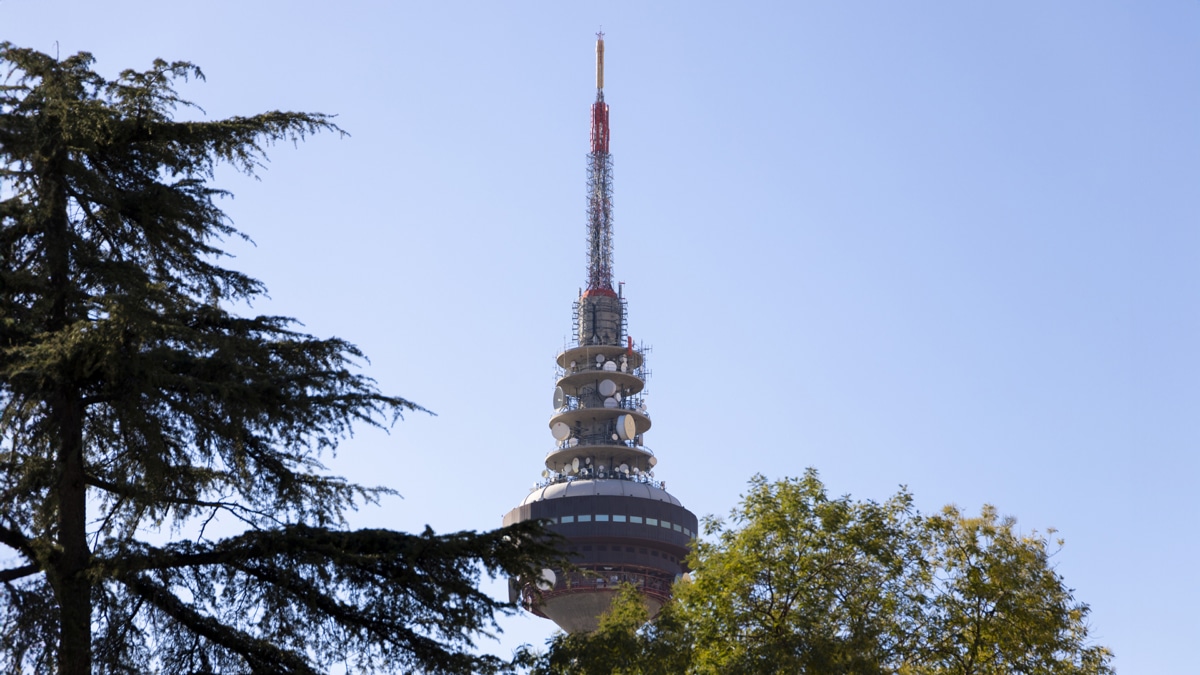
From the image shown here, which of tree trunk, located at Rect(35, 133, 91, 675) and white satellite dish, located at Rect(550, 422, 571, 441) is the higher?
white satellite dish, located at Rect(550, 422, 571, 441)

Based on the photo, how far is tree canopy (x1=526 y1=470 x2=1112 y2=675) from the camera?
36.4 meters

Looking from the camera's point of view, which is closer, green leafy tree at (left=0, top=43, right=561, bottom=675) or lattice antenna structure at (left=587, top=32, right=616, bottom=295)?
green leafy tree at (left=0, top=43, right=561, bottom=675)

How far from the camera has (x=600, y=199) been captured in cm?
16250

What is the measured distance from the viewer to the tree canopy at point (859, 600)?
36.4m

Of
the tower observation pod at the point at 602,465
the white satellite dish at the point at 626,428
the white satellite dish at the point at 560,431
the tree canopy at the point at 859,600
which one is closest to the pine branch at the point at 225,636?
the tree canopy at the point at 859,600

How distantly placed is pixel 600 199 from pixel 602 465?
3004cm

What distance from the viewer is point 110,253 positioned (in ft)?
73.3

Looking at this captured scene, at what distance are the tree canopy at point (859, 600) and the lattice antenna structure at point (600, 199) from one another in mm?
118635

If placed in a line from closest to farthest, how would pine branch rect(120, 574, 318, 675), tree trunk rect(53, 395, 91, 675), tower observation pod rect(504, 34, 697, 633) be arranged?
tree trunk rect(53, 395, 91, 675), pine branch rect(120, 574, 318, 675), tower observation pod rect(504, 34, 697, 633)

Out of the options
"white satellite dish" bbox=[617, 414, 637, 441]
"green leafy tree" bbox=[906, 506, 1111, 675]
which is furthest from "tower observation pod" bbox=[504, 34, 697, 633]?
"green leafy tree" bbox=[906, 506, 1111, 675]

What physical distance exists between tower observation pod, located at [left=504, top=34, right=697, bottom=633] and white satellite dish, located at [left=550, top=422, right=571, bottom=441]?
0.31ft

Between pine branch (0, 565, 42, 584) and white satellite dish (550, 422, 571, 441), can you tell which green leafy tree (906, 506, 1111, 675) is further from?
white satellite dish (550, 422, 571, 441)

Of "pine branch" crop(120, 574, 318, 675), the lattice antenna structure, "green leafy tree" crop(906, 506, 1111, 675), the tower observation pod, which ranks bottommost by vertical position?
"pine branch" crop(120, 574, 318, 675)

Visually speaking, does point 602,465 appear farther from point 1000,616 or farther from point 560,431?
point 1000,616
